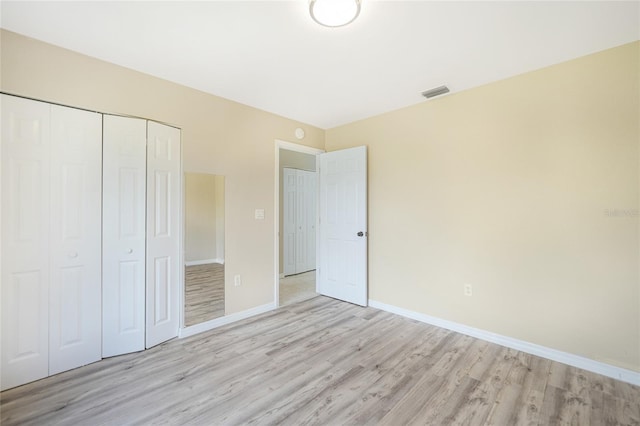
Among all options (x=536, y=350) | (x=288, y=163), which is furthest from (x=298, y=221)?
(x=536, y=350)

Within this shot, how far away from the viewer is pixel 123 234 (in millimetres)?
2369

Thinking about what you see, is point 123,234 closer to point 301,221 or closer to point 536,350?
point 301,221

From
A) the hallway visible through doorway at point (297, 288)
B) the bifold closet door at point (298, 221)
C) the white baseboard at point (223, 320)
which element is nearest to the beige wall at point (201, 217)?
the white baseboard at point (223, 320)

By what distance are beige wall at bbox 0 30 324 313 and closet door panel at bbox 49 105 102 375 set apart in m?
0.23

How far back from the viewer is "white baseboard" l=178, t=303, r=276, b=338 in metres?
2.76

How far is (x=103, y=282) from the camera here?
7.47ft

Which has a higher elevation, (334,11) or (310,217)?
(334,11)

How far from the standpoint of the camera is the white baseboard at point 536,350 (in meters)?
2.06

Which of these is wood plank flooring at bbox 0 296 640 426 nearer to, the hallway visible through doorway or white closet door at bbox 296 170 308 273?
the hallway visible through doorway

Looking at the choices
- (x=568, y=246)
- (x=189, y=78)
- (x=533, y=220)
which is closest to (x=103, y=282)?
(x=189, y=78)

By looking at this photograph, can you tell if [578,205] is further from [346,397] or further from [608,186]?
[346,397]

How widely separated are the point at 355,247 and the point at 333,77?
2.14 m

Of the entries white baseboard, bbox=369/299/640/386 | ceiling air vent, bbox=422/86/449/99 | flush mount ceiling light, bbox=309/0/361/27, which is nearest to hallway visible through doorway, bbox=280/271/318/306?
white baseboard, bbox=369/299/640/386

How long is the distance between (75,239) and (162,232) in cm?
62
